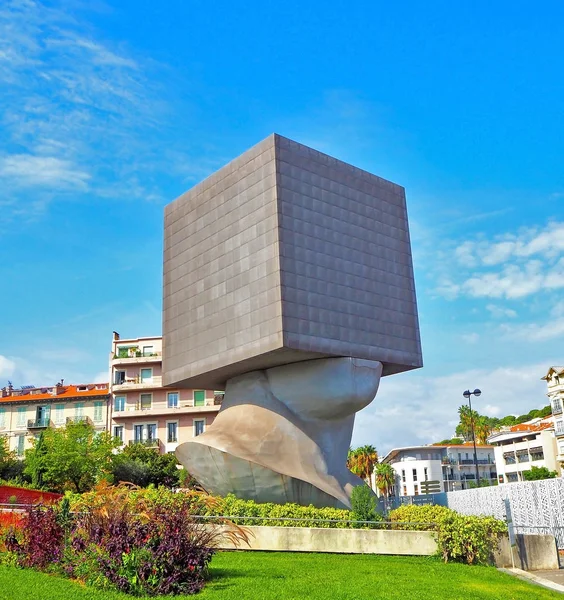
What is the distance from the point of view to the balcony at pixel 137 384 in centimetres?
5822

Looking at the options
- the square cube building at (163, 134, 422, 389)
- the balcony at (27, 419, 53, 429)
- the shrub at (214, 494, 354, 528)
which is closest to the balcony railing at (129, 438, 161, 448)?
the balcony at (27, 419, 53, 429)

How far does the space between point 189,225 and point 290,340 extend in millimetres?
9200

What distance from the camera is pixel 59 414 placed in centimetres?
6116

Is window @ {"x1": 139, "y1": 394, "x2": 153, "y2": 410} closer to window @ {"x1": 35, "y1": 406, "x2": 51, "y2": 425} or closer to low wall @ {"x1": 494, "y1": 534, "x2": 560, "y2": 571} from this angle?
window @ {"x1": 35, "y1": 406, "x2": 51, "y2": 425}

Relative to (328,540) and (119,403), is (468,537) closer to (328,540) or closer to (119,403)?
(328,540)

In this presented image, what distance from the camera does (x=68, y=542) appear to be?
42.9 feet

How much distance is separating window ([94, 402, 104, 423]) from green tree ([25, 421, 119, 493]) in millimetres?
11026

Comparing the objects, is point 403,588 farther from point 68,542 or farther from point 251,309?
point 251,309

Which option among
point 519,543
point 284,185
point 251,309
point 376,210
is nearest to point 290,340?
point 251,309

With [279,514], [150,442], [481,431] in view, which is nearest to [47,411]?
[150,442]

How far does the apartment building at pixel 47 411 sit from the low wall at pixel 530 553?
47243mm

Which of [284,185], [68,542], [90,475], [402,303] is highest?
[284,185]

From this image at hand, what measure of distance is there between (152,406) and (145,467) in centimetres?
989

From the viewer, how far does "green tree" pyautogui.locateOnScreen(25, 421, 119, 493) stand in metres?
45.6
